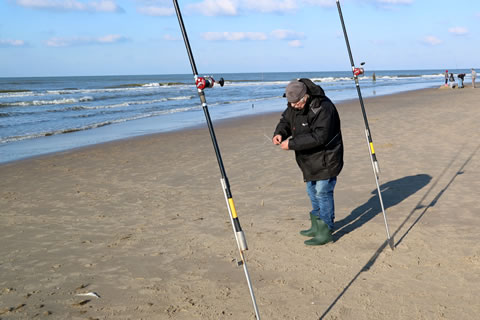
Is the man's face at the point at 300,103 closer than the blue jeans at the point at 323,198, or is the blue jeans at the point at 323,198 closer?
the man's face at the point at 300,103

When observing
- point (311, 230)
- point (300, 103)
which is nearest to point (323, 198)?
point (311, 230)

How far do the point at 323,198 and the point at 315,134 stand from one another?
0.79m

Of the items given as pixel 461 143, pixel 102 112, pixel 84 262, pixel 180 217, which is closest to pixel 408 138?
pixel 461 143

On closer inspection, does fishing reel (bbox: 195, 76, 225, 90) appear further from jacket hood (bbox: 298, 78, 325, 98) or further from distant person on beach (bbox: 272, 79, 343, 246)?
jacket hood (bbox: 298, 78, 325, 98)

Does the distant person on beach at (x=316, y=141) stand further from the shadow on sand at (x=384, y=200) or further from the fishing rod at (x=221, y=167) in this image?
the fishing rod at (x=221, y=167)

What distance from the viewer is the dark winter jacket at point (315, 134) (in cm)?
457

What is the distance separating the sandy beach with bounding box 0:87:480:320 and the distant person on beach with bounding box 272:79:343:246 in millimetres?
422

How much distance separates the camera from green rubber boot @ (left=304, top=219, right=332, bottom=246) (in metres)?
5.00

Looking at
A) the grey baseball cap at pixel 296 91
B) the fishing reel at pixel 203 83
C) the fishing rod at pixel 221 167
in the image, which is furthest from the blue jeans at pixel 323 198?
the fishing reel at pixel 203 83

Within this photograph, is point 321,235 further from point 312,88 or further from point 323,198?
point 312,88

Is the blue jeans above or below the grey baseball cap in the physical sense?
below

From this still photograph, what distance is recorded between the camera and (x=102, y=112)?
2619cm

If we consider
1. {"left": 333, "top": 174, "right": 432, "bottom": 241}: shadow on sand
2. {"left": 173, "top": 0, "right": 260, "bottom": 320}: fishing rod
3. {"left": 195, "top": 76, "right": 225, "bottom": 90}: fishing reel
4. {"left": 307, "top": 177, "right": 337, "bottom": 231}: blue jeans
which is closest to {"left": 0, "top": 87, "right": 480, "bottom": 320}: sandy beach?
{"left": 333, "top": 174, "right": 432, "bottom": 241}: shadow on sand

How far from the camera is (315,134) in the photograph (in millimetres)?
4578
